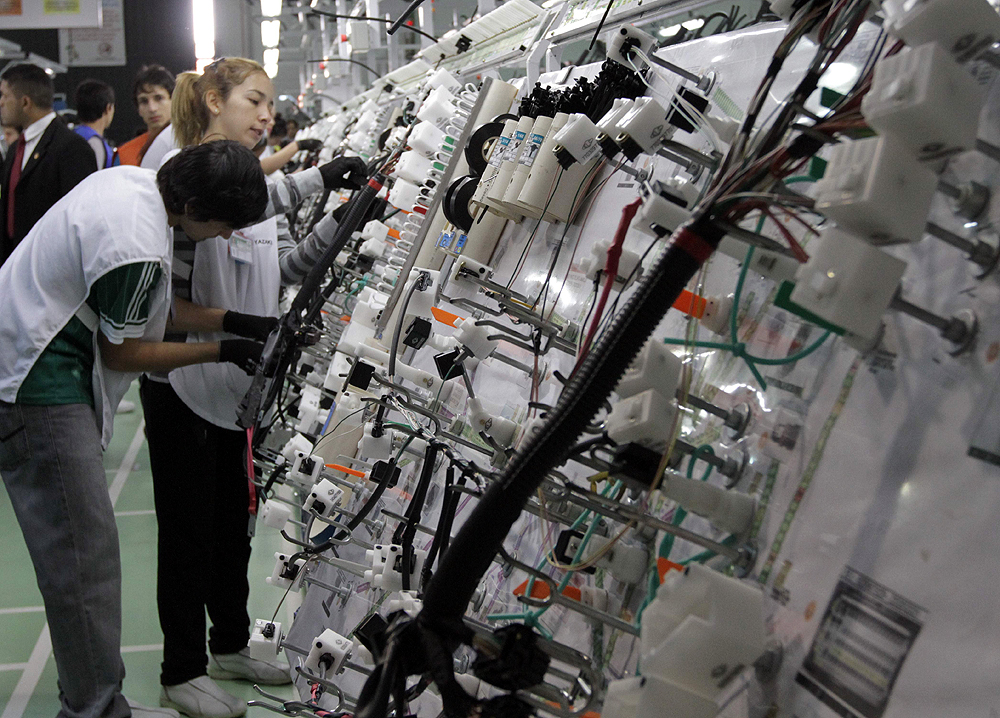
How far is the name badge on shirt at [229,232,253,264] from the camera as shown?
2572mm

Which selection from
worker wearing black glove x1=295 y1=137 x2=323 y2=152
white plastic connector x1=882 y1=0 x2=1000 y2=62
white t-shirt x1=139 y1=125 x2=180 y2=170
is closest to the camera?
white plastic connector x1=882 y1=0 x2=1000 y2=62

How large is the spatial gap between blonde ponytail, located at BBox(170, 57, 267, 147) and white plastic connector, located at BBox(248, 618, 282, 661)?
57.8 inches

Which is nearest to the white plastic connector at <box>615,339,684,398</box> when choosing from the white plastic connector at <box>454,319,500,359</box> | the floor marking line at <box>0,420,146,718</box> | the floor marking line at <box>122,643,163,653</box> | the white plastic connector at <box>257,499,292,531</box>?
the white plastic connector at <box>454,319,500,359</box>

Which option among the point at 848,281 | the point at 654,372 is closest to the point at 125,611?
the point at 654,372

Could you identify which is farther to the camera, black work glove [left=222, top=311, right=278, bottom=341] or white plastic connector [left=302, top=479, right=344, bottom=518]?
black work glove [left=222, top=311, right=278, bottom=341]

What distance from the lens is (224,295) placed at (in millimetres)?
2604

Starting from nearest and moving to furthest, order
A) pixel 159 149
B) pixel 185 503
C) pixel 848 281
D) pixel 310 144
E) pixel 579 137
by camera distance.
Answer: pixel 848 281
pixel 579 137
pixel 185 503
pixel 159 149
pixel 310 144

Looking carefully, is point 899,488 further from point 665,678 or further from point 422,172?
point 422,172

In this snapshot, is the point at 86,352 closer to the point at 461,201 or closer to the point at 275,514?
the point at 275,514

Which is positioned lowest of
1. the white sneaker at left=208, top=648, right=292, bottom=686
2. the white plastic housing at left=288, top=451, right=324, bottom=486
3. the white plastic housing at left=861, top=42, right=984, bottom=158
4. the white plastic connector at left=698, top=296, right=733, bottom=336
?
the white sneaker at left=208, top=648, right=292, bottom=686

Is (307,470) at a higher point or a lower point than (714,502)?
lower

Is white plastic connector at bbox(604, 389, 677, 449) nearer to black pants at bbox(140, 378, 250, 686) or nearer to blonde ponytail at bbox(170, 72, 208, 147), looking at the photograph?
black pants at bbox(140, 378, 250, 686)

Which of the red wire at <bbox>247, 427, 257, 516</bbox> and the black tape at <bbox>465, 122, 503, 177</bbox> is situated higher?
the black tape at <bbox>465, 122, 503, 177</bbox>

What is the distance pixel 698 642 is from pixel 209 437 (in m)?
2.00
